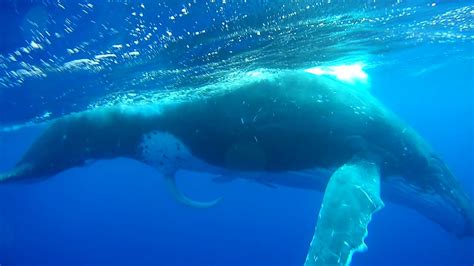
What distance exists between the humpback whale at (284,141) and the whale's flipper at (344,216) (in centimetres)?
6

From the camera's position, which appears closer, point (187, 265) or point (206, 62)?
point (206, 62)

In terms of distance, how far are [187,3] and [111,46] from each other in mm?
3197

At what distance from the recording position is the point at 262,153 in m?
8.30

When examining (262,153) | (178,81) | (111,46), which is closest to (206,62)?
(178,81)

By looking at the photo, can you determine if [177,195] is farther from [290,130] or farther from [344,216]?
[344,216]

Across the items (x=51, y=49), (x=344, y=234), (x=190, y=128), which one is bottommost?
(x=344, y=234)

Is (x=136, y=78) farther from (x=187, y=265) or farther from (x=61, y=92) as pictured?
(x=187, y=265)

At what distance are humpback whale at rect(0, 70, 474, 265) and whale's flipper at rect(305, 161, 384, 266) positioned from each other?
0.06 m

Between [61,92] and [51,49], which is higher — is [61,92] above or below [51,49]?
above

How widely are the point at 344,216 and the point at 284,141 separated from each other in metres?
2.31

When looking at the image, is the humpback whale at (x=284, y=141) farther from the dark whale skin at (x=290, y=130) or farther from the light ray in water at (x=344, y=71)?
the light ray in water at (x=344, y=71)

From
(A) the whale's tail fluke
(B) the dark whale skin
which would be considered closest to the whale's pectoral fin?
(B) the dark whale skin

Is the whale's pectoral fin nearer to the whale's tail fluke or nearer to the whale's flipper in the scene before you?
the whale's flipper

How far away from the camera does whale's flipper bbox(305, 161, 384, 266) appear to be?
19.0ft
